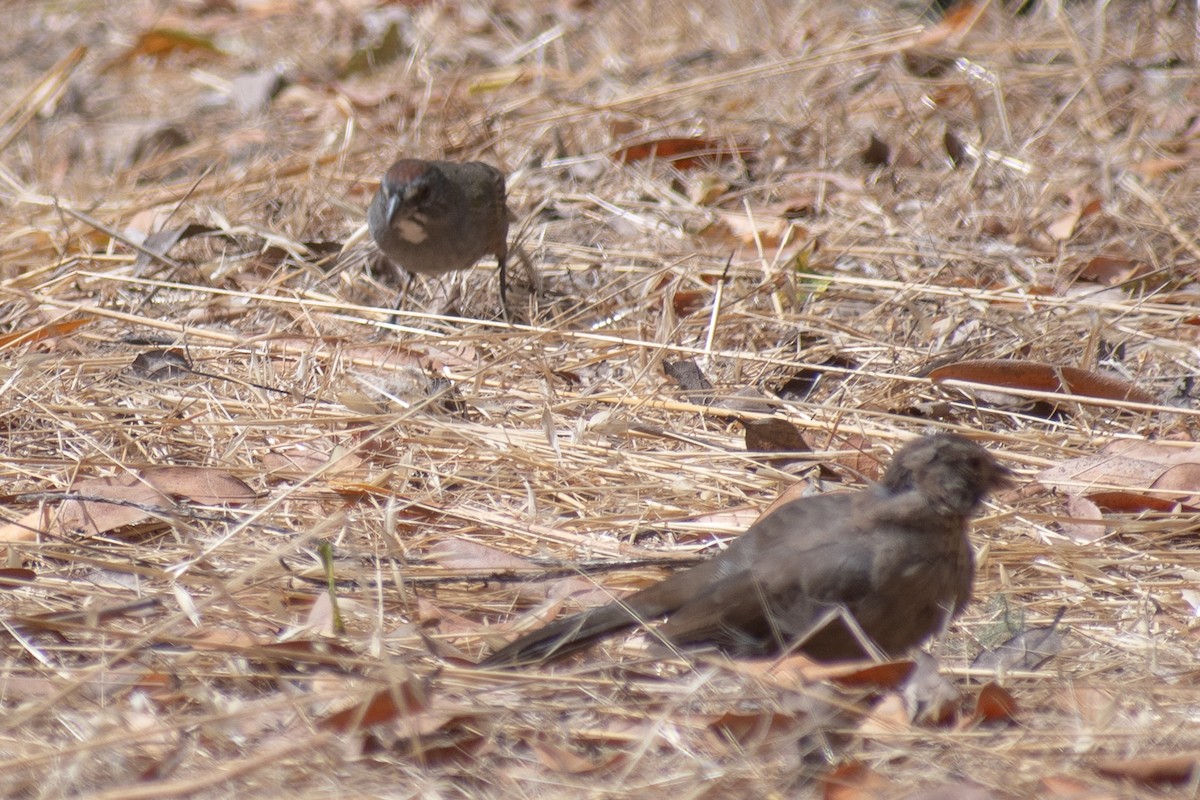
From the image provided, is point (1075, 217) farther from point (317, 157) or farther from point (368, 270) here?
point (317, 157)

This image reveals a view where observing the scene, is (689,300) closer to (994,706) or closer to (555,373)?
(555,373)

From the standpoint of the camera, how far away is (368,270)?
5.64 m

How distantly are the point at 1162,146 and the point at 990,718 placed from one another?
4.19 meters

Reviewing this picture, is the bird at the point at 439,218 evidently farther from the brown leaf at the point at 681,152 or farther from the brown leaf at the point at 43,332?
the brown leaf at the point at 43,332

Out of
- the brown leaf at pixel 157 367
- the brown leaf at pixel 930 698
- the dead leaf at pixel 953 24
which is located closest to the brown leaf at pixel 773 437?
the brown leaf at pixel 930 698

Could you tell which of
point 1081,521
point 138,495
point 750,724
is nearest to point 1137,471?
point 1081,521

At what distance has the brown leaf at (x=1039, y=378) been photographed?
3895 millimetres

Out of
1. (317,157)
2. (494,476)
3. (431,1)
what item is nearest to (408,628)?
(494,476)

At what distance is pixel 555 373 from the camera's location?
14.3ft

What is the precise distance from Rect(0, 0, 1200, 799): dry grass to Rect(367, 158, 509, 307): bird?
230 mm

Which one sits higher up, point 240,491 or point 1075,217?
point 1075,217

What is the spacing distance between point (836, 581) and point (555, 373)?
6.14 ft

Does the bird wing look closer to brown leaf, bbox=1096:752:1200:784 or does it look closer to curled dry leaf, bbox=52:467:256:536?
brown leaf, bbox=1096:752:1200:784

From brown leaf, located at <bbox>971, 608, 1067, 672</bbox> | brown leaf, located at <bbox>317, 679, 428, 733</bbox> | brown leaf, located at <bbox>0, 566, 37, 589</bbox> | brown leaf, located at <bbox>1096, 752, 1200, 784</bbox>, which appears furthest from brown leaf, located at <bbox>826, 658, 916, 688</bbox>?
brown leaf, located at <bbox>0, 566, 37, 589</bbox>
